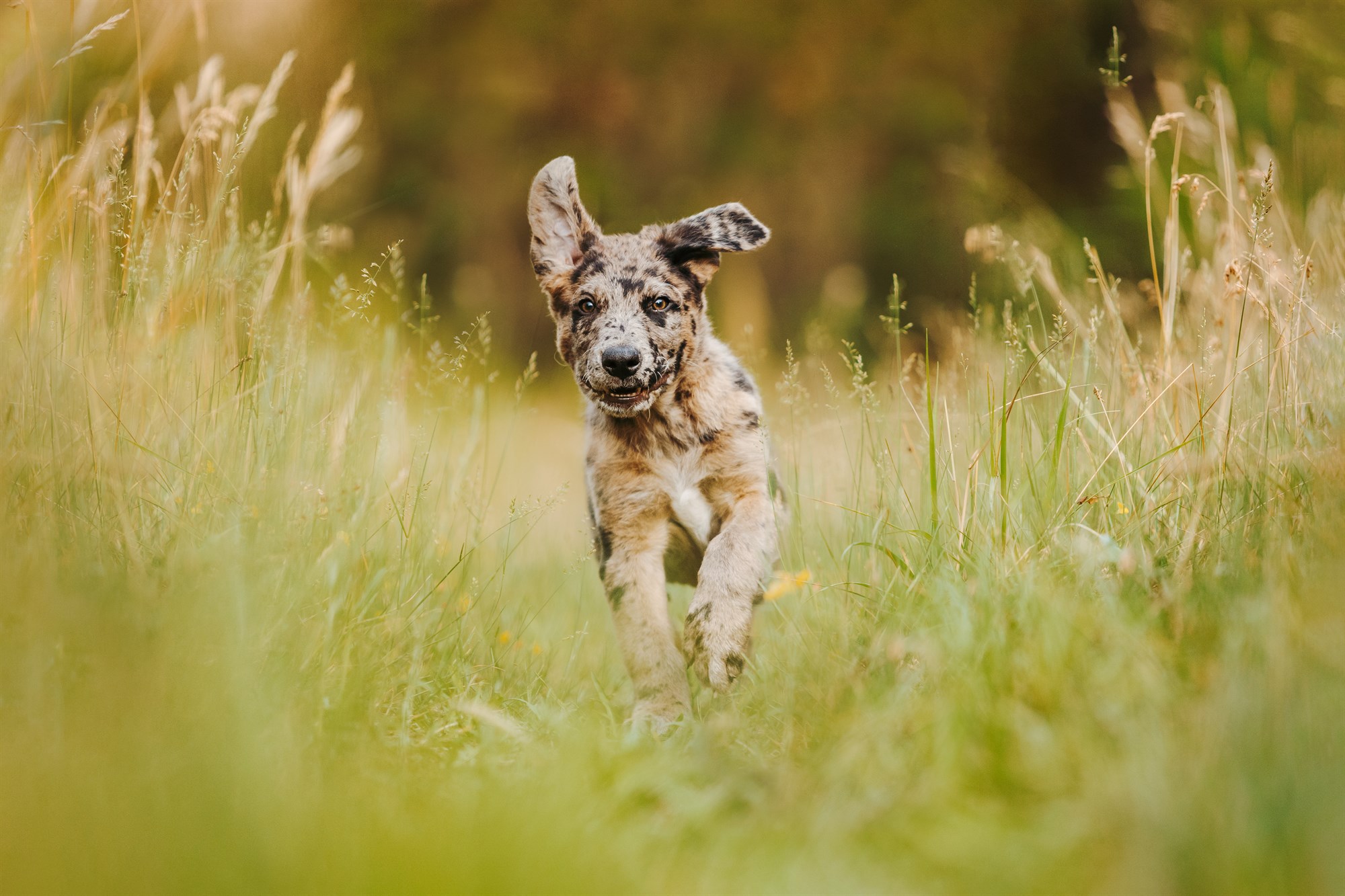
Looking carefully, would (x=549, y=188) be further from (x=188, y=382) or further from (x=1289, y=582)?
(x=1289, y=582)

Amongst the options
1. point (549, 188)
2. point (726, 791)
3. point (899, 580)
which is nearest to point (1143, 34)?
point (549, 188)

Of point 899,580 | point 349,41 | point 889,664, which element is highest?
point 349,41

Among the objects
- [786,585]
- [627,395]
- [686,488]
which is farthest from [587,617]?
[786,585]

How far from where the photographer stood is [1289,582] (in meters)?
2.36

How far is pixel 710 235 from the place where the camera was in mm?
4047

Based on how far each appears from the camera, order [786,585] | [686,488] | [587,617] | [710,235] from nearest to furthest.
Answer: [786,585] → [686,488] → [710,235] → [587,617]

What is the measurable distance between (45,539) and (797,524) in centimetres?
254

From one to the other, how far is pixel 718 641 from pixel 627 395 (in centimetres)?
93

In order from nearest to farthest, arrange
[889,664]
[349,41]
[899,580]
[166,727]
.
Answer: [166,727] < [889,664] < [899,580] < [349,41]

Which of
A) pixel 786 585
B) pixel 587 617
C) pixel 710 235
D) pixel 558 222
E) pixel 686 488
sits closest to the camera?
pixel 786 585

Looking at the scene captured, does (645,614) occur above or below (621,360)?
below

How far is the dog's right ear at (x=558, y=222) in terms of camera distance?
4172mm

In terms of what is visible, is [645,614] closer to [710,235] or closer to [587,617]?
[587,617]

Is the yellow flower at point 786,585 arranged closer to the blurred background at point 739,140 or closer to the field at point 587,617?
the field at point 587,617
